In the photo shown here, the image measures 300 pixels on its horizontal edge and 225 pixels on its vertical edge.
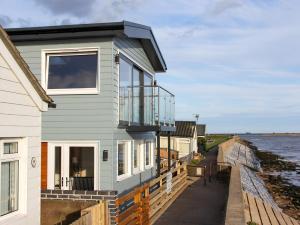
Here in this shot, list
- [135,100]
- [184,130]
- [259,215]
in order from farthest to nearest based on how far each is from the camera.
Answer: [184,130], [259,215], [135,100]

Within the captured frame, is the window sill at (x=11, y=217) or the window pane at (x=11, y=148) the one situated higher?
the window pane at (x=11, y=148)

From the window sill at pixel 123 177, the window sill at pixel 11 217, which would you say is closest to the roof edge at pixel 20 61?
the window sill at pixel 11 217

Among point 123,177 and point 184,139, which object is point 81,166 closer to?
point 123,177

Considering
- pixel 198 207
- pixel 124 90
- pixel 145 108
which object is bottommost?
pixel 198 207

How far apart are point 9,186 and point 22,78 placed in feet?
6.21

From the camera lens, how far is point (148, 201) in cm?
1280

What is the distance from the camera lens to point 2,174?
7609mm

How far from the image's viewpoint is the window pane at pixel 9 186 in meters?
7.61

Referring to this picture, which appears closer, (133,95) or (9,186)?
(9,186)

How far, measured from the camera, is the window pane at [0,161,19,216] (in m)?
7.61

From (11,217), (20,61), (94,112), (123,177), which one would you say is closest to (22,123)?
(20,61)

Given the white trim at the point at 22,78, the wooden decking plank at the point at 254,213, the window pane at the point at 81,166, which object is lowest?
the wooden decking plank at the point at 254,213

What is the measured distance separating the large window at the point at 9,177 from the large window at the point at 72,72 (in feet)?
17.0

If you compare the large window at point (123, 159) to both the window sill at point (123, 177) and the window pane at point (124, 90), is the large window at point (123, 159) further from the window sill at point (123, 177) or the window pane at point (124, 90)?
the window pane at point (124, 90)
